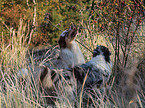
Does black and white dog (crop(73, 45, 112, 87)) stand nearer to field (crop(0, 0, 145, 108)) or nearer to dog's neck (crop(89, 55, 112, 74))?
dog's neck (crop(89, 55, 112, 74))

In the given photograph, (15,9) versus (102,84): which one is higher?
(15,9)

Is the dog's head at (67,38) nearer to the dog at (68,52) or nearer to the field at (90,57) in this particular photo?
the dog at (68,52)

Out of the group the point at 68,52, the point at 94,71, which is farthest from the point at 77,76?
the point at 68,52

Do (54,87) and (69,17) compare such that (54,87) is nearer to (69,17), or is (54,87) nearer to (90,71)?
(90,71)

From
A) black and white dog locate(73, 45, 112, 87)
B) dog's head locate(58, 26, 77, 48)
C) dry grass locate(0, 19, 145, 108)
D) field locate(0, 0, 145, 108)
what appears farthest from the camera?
dog's head locate(58, 26, 77, 48)

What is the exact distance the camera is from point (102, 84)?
2670mm

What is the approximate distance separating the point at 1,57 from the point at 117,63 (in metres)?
2.79

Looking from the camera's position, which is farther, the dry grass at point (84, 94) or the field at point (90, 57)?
the field at point (90, 57)

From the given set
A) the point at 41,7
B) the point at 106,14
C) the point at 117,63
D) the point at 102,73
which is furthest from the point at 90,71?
the point at 41,7

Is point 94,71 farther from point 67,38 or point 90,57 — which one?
point 90,57

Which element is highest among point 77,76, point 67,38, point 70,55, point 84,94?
point 67,38

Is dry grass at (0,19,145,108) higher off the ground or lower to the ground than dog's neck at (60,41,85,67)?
lower

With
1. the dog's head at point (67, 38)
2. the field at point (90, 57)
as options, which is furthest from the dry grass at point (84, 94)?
the dog's head at point (67, 38)

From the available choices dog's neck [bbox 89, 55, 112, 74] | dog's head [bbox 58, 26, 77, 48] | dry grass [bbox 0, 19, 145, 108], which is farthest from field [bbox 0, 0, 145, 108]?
dog's head [bbox 58, 26, 77, 48]
